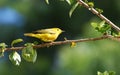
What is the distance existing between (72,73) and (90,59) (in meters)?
0.73

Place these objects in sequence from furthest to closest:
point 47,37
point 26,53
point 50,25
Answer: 1. point 50,25
2. point 47,37
3. point 26,53

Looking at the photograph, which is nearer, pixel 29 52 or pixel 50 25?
pixel 29 52

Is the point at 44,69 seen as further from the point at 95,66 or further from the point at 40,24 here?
the point at 95,66

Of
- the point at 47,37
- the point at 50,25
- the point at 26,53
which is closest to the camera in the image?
the point at 26,53

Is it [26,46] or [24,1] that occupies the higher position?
[24,1]

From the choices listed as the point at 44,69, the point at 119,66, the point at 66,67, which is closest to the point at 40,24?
the point at 44,69

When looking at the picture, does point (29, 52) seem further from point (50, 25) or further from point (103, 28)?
point (50, 25)

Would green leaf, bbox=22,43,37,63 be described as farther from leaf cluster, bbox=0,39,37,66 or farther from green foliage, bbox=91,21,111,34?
green foliage, bbox=91,21,111,34

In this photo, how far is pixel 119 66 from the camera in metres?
10.7

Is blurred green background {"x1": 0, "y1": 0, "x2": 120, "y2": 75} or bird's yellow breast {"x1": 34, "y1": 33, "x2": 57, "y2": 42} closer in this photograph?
bird's yellow breast {"x1": 34, "y1": 33, "x2": 57, "y2": 42}

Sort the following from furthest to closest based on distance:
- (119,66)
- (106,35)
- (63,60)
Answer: (63,60) < (119,66) < (106,35)

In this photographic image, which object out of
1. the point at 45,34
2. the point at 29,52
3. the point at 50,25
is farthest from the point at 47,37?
the point at 50,25

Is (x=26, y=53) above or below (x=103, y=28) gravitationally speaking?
below

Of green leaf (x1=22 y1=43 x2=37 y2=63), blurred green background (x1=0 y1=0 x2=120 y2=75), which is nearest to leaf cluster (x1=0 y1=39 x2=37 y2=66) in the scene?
green leaf (x1=22 y1=43 x2=37 y2=63)
